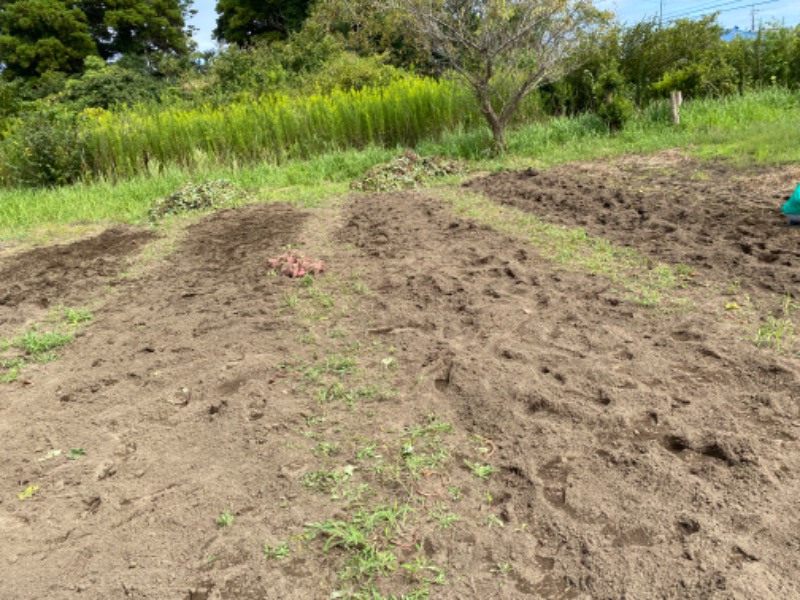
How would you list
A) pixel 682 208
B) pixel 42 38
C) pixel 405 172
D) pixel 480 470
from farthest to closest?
pixel 42 38 → pixel 405 172 → pixel 682 208 → pixel 480 470

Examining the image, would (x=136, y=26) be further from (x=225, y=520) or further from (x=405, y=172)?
(x=225, y=520)

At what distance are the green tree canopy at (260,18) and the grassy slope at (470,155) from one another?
15.7 meters

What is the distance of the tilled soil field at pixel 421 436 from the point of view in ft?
5.81

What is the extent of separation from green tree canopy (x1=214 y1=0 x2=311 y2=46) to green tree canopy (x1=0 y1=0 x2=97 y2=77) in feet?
18.2

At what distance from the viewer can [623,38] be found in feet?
33.0

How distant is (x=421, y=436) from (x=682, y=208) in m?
3.65

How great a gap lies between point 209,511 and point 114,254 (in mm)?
4259

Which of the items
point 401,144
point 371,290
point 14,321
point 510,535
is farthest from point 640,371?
point 401,144

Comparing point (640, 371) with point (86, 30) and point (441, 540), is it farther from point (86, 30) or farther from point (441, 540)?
point (86, 30)

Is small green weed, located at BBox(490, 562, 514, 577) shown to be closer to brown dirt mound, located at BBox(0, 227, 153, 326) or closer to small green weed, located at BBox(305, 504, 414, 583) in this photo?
small green weed, located at BBox(305, 504, 414, 583)

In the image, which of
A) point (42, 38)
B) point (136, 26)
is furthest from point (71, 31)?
point (136, 26)

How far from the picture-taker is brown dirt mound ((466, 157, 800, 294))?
3.75 meters

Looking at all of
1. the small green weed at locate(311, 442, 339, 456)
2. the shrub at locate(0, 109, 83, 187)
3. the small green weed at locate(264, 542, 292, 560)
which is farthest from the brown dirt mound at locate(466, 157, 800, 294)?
the shrub at locate(0, 109, 83, 187)

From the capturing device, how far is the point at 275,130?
945 cm
